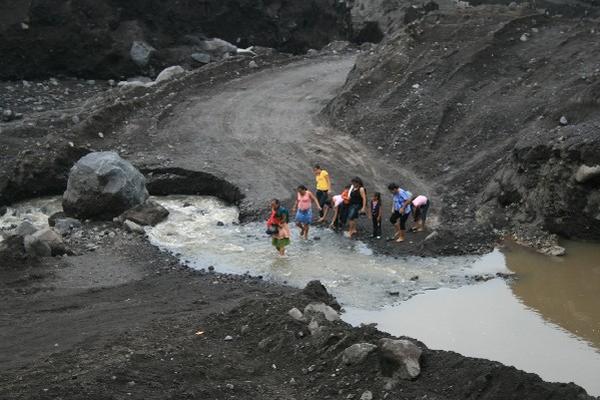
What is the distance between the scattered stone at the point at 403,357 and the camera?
1177 centimetres

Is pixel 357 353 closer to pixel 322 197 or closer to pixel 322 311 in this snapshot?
pixel 322 311

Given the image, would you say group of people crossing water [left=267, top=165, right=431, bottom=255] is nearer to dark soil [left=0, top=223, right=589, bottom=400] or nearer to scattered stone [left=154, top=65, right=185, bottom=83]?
dark soil [left=0, top=223, right=589, bottom=400]

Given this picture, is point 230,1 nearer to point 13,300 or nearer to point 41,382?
point 13,300

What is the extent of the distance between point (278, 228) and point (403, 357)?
269 inches

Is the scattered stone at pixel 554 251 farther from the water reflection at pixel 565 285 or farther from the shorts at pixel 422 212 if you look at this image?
the shorts at pixel 422 212

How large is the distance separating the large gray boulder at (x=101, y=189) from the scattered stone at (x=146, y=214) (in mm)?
451

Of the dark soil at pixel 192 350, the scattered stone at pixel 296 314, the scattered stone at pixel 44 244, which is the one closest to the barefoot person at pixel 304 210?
the dark soil at pixel 192 350

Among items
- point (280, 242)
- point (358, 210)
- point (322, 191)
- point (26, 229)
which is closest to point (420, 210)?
point (358, 210)

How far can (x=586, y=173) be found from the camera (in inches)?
727

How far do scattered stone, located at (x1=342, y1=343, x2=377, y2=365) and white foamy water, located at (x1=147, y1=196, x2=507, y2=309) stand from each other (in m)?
3.69

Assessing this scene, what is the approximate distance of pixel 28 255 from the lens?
58.9ft

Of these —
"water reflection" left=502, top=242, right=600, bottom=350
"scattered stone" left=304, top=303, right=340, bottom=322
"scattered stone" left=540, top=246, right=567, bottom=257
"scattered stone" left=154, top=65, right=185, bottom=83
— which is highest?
"scattered stone" left=154, top=65, right=185, bottom=83

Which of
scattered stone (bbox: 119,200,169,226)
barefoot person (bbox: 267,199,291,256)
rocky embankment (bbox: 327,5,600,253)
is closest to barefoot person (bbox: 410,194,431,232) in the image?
rocky embankment (bbox: 327,5,600,253)

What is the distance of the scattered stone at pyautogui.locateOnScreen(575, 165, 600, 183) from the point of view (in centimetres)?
1842
